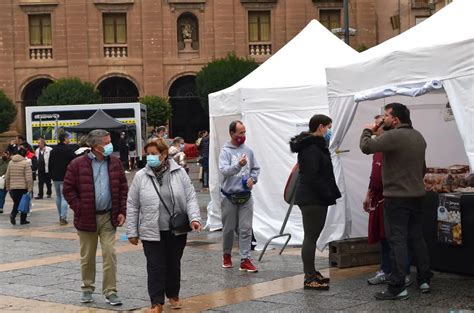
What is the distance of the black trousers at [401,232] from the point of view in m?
7.96

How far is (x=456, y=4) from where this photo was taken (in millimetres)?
9328

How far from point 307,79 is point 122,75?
35486 millimetres

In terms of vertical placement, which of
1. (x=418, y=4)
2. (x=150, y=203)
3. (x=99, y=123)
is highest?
(x=418, y=4)

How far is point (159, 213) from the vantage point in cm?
768

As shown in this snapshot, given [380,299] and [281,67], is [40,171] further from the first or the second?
[380,299]

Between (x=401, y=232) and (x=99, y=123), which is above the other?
(x=99, y=123)

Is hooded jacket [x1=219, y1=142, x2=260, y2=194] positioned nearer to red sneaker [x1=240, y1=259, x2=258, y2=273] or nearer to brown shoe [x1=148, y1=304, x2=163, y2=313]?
red sneaker [x1=240, y1=259, x2=258, y2=273]

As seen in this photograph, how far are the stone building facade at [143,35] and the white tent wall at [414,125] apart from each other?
36.2m

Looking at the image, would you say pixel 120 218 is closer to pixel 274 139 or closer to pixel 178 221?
pixel 178 221

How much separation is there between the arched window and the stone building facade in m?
0.06

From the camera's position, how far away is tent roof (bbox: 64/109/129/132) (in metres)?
33.6

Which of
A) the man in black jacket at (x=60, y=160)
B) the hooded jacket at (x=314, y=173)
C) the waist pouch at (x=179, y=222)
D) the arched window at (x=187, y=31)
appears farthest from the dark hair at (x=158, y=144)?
the arched window at (x=187, y=31)

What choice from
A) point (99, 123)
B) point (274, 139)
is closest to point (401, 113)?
point (274, 139)

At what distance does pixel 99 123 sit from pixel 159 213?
27.3 metres
